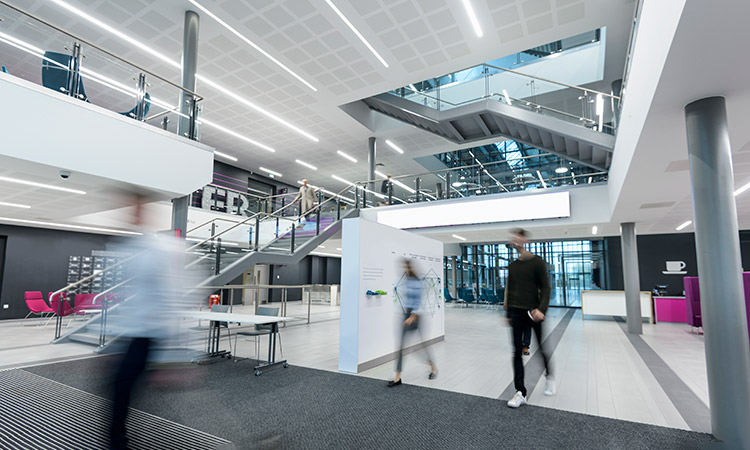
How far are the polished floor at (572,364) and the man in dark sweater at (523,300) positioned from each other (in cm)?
48

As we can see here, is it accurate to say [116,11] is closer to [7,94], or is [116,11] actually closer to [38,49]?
[38,49]

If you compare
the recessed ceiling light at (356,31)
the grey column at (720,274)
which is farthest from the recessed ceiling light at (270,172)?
the grey column at (720,274)

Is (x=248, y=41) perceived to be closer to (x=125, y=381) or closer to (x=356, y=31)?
(x=356, y=31)

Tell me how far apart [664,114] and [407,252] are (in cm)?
412

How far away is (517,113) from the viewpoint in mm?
9844

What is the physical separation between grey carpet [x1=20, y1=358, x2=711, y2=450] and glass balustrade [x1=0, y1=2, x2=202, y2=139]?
434 cm

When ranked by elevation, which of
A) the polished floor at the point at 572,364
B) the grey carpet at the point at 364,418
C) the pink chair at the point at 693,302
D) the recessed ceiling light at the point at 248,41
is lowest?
the polished floor at the point at 572,364

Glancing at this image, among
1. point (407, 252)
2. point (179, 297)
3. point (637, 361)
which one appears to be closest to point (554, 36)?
point (407, 252)

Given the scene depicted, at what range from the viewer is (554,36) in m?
8.55

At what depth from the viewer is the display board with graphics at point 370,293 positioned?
545 centimetres

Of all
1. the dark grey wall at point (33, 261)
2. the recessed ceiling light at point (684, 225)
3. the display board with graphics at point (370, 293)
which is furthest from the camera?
the dark grey wall at point (33, 261)

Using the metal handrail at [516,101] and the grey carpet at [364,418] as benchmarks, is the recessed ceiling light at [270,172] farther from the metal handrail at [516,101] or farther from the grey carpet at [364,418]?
the grey carpet at [364,418]

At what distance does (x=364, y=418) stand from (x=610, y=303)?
11710 millimetres

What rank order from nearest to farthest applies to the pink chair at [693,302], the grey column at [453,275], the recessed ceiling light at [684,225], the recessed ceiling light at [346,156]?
the pink chair at [693,302] → the recessed ceiling light at [684,225] → the recessed ceiling light at [346,156] → the grey column at [453,275]
